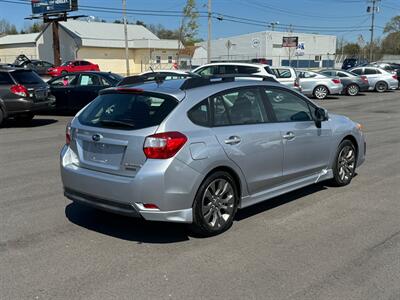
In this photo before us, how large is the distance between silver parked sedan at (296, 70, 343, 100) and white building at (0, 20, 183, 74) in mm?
35185

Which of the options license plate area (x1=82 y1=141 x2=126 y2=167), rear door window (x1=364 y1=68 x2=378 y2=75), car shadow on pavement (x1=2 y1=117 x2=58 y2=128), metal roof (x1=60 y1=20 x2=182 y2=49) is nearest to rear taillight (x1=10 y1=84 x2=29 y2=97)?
car shadow on pavement (x1=2 y1=117 x2=58 y2=128)

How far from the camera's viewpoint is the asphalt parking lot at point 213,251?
3.85 meters

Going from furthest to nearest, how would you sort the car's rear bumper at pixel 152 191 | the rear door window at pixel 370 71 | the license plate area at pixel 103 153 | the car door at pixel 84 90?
the rear door window at pixel 370 71
the car door at pixel 84 90
the license plate area at pixel 103 153
the car's rear bumper at pixel 152 191

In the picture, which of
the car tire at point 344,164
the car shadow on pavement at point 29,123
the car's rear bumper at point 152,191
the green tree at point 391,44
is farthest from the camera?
the green tree at point 391,44

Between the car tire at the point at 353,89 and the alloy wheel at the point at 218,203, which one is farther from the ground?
the alloy wheel at the point at 218,203

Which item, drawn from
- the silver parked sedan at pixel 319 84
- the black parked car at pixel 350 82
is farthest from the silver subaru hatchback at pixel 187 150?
the black parked car at pixel 350 82

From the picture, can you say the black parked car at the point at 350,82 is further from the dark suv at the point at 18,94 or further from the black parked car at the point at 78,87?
the dark suv at the point at 18,94

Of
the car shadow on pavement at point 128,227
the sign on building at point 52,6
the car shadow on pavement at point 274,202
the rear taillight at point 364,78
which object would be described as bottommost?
the car shadow on pavement at point 274,202

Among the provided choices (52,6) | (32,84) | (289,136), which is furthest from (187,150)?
(52,6)

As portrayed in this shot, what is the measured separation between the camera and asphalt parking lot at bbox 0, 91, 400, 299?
3852 millimetres

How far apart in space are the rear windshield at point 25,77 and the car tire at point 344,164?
966 centimetres

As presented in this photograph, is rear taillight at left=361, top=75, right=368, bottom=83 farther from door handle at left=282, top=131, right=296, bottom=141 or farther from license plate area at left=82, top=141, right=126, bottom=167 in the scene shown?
license plate area at left=82, top=141, right=126, bottom=167

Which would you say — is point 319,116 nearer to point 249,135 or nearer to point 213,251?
point 249,135

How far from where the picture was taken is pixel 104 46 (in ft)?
198
